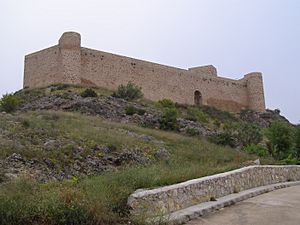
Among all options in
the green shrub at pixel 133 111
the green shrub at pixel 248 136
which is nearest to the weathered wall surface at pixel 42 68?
the green shrub at pixel 133 111

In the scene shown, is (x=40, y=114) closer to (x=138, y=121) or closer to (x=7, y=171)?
(x=138, y=121)

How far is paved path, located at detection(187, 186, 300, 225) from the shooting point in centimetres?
645

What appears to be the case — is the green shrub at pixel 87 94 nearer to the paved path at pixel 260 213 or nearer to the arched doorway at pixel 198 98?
the arched doorway at pixel 198 98

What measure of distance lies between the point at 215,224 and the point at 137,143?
9836mm

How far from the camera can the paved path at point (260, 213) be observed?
254 inches

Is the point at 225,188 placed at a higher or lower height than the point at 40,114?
lower

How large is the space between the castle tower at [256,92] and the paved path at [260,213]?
37.4 meters

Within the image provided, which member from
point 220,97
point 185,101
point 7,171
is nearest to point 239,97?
point 220,97

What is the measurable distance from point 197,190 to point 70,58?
25097 millimetres

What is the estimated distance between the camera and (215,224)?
20.7 ft

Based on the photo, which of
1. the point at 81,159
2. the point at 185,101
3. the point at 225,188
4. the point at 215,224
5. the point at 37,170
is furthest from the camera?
the point at 185,101

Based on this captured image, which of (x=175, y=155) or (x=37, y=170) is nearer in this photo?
(x=37, y=170)

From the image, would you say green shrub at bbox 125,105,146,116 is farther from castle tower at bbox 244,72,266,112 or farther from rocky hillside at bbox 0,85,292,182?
castle tower at bbox 244,72,266,112

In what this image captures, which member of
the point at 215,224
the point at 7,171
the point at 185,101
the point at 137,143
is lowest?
the point at 215,224
